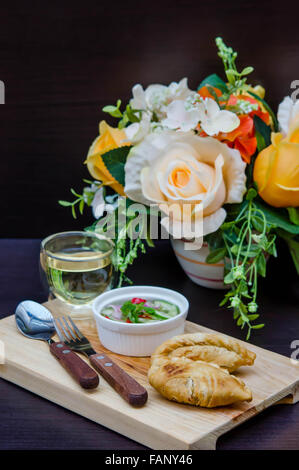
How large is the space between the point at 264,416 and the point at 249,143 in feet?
1.29

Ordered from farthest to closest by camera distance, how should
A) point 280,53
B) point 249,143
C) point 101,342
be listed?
point 280,53 < point 249,143 < point 101,342

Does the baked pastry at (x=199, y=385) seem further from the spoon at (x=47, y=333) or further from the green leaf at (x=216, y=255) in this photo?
the green leaf at (x=216, y=255)

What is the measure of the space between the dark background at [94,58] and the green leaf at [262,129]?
30 cm

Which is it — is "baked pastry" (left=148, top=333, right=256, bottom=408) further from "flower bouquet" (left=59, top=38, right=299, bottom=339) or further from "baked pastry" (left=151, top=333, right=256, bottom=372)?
"flower bouquet" (left=59, top=38, right=299, bottom=339)

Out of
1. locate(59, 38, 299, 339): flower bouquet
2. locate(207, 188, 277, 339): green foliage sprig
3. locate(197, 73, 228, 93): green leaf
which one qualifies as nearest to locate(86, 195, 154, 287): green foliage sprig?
locate(59, 38, 299, 339): flower bouquet

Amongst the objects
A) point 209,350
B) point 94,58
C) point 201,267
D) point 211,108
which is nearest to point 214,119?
point 211,108

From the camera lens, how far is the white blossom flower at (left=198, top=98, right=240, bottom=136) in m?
0.81

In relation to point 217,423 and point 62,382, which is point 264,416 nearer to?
point 217,423

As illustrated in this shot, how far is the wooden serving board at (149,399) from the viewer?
55 cm

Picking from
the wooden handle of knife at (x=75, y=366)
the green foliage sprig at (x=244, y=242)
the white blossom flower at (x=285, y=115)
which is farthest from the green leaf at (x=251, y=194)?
the wooden handle of knife at (x=75, y=366)
